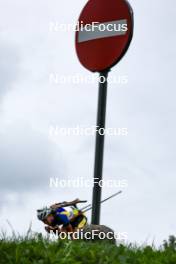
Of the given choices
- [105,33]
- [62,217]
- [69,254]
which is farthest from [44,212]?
[69,254]

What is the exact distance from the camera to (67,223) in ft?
19.7

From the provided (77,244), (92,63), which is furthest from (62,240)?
(92,63)

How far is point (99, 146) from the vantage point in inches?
239

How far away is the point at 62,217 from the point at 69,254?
85.3 inches

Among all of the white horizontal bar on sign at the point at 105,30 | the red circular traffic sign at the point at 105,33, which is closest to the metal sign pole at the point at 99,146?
the red circular traffic sign at the point at 105,33

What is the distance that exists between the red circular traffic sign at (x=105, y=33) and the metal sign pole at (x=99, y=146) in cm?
18

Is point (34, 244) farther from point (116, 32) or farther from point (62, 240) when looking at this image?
point (116, 32)

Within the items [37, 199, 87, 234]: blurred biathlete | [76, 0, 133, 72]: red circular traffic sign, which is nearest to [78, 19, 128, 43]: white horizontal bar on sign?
[76, 0, 133, 72]: red circular traffic sign

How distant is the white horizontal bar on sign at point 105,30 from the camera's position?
6156 mm

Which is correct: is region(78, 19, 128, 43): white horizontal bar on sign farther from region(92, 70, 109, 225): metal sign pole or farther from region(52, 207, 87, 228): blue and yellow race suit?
region(52, 207, 87, 228): blue and yellow race suit

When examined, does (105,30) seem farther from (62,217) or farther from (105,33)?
(62,217)

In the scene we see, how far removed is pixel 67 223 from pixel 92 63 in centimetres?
177

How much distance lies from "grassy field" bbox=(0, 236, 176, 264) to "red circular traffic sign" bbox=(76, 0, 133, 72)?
8.07ft

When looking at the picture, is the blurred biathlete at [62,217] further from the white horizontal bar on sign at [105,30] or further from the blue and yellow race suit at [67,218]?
the white horizontal bar on sign at [105,30]
